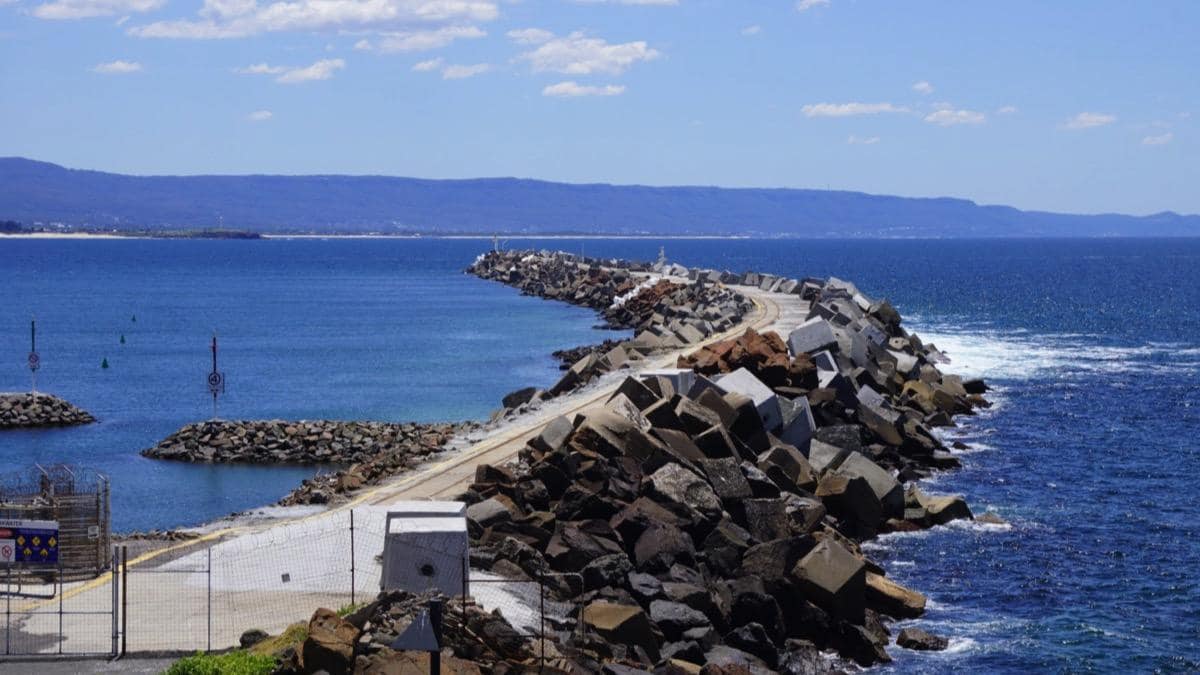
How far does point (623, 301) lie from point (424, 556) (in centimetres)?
6937

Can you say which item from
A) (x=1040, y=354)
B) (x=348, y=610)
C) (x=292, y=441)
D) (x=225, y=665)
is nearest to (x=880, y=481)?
(x=348, y=610)

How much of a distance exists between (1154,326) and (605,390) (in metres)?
52.8

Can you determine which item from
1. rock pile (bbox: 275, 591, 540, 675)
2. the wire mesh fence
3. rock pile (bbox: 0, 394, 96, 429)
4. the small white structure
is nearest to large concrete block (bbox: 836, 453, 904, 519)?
the wire mesh fence

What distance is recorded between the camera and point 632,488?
24.9 meters

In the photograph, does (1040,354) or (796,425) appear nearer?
(796,425)

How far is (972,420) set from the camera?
45.7 meters

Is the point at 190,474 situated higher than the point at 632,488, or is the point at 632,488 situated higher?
the point at 632,488

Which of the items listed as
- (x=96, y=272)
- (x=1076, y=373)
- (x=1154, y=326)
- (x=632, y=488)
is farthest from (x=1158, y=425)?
(x=96, y=272)

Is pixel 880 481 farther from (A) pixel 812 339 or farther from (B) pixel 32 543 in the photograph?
(B) pixel 32 543

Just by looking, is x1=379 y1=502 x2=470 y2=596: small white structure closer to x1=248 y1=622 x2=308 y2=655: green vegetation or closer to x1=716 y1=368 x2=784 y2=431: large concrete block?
x1=248 y1=622 x2=308 y2=655: green vegetation

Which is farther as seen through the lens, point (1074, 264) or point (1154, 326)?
point (1074, 264)

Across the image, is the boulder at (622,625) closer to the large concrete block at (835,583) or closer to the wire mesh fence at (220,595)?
the wire mesh fence at (220,595)

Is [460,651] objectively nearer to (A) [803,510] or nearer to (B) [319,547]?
(B) [319,547]

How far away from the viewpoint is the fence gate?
57.5 ft
